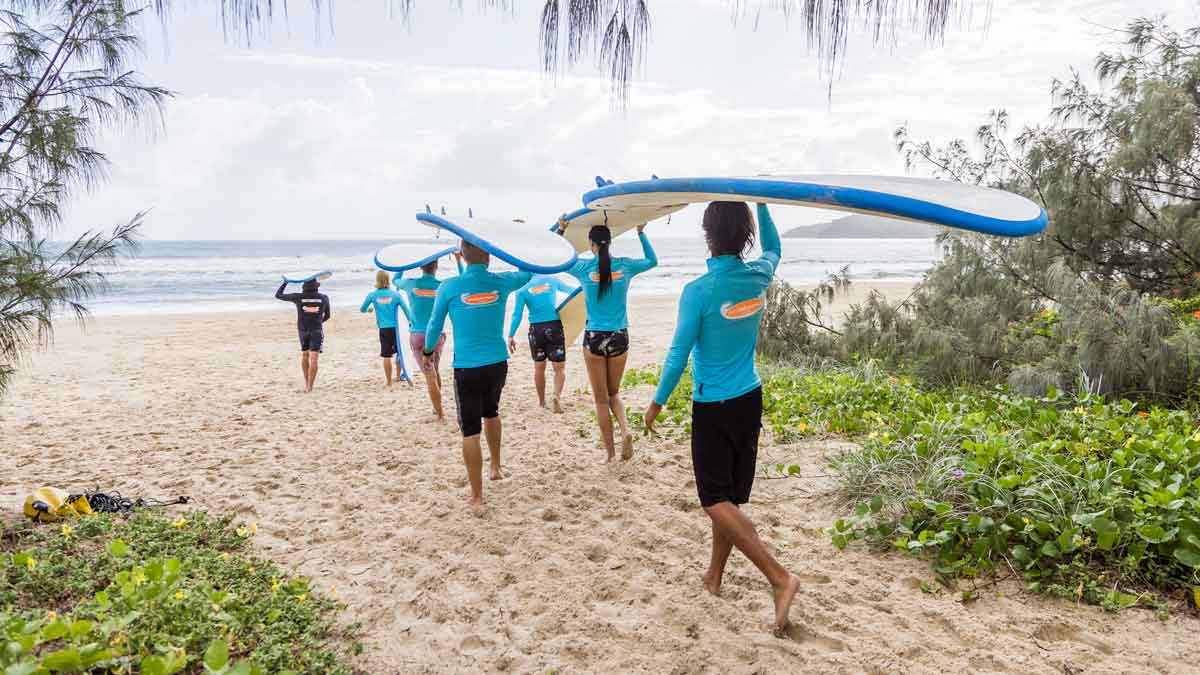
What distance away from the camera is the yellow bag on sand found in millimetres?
4211

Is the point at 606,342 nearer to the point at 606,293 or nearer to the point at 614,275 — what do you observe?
the point at 606,293

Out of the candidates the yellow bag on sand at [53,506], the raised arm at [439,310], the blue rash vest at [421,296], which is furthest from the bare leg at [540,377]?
the yellow bag on sand at [53,506]

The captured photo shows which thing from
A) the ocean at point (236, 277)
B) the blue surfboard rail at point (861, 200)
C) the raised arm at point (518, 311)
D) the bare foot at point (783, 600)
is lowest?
the ocean at point (236, 277)

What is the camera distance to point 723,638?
3049mm

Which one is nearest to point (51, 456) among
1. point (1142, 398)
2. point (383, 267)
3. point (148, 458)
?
point (148, 458)

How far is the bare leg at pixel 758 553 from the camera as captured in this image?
298 cm

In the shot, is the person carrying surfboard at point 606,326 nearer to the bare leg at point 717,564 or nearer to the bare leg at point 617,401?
the bare leg at point 617,401

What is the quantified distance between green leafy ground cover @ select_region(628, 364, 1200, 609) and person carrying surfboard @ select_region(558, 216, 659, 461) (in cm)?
160

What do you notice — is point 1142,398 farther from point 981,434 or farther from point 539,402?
point 539,402

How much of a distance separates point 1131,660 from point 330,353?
38.5ft

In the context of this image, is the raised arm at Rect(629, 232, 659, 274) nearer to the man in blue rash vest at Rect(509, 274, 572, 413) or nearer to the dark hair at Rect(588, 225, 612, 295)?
the dark hair at Rect(588, 225, 612, 295)

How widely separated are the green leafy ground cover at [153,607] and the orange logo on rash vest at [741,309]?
2.04 m

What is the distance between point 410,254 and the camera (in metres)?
7.11

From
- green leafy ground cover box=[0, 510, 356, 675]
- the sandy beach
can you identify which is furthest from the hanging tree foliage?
green leafy ground cover box=[0, 510, 356, 675]
